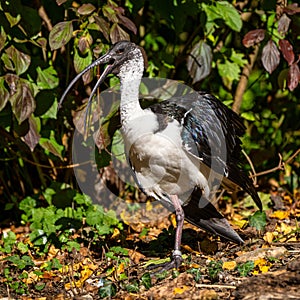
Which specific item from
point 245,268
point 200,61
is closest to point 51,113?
point 200,61

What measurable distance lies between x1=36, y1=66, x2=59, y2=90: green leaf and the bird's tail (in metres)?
1.34

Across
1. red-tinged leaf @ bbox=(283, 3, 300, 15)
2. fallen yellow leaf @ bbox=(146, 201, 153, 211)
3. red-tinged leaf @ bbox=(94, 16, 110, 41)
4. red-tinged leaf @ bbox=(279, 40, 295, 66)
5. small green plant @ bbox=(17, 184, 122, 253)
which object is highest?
red-tinged leaf @ bbox=(94, 16, 110, 41)

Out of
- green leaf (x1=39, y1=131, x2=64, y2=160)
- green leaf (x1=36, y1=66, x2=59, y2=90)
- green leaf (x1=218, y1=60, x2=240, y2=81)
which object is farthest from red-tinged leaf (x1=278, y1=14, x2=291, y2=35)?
green leaf (x1=39, y1=131, x2=64, y2=160)

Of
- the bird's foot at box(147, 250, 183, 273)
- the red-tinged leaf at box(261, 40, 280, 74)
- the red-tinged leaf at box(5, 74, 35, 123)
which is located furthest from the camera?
the red-tinged leaf at box(261, 40, 280, 74)

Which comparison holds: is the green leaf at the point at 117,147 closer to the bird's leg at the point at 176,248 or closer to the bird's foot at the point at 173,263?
the bird's leg at the point at 176,248

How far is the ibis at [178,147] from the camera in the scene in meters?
4.45

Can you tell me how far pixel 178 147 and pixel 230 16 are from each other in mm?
1486

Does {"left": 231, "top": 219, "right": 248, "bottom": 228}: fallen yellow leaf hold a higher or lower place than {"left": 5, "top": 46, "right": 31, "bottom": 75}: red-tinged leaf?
lower

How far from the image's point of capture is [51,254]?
17.4 feet

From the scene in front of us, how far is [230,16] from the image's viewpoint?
17.9ft

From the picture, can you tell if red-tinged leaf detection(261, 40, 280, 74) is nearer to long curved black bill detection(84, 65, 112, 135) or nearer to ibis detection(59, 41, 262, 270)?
ibis detection(59, 41, 262, 270)

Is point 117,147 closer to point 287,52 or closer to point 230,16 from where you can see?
point 230,16

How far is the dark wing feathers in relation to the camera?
4562 millimetres

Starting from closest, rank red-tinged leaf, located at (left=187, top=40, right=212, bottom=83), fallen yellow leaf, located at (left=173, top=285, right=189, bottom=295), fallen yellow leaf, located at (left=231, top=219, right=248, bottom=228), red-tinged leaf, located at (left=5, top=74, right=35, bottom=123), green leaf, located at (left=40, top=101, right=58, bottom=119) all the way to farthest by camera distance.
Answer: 1. fallen yellow leaf, located at (left=173, top=285, right=189, bottom=295)
2. red-tinged leaf, located at (left=5, top=74, right=35, bottom=123)
3. green leaf, located at (left=40, top=101, right=58, bottom=119)
4. red-tinged leaf, located at (left=187, top=40, right=212, bottom=83)
5. fallen yellow leaf, located at (left=231, top=219, right=248, bottom=228)
